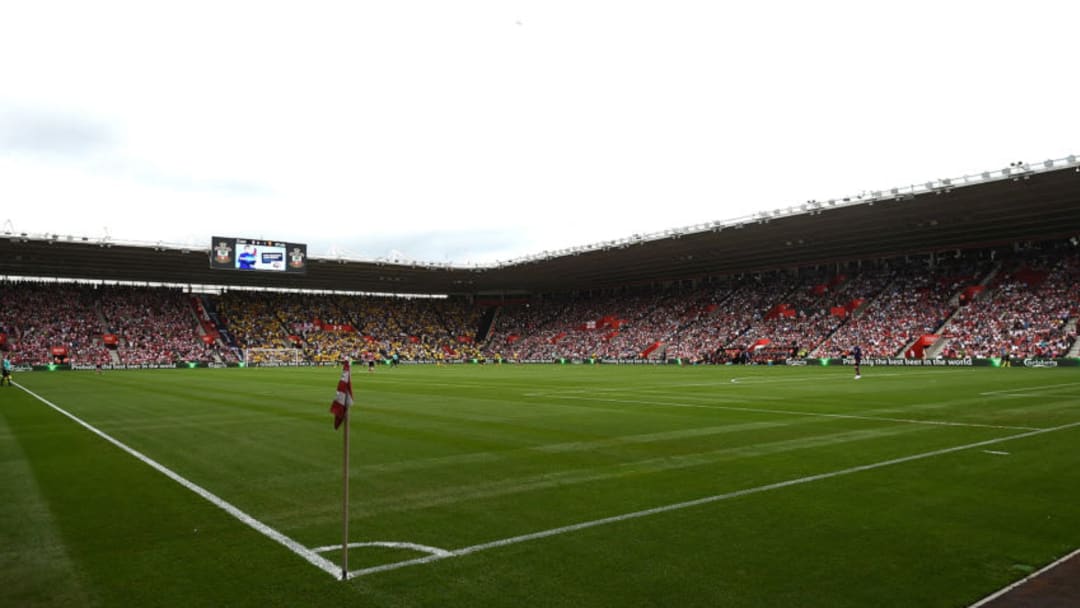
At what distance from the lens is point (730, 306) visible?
2670 inches

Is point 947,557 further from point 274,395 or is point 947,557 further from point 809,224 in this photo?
point 809,224

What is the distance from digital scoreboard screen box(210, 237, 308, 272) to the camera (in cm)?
5416

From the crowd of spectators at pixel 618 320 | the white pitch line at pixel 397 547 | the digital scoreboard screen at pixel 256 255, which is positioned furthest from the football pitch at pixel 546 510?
the digital scoreboard screen at pixel 256 255

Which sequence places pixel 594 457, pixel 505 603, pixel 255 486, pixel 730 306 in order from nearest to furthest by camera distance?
1. pixel 505 603
2. pixel 255 486
3. pixel 594 457
4. pixel 730 306

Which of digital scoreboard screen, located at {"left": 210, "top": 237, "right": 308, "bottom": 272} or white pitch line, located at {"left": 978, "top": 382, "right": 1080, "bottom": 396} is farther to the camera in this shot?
digital scoreboard screen, located at {"left": 210, "top": 237, "right": 308, "bottom": 272}

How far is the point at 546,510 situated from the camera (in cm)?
775

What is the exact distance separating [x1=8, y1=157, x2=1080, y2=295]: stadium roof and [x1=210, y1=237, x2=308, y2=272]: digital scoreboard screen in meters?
6.48

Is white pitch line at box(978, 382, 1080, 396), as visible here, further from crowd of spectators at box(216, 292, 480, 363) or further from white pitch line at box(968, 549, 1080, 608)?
crowd of spectators at box(216, 292, 480, 363)

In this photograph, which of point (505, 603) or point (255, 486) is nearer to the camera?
point (505, 603)

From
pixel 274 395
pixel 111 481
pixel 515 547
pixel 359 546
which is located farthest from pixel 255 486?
pixel 274 395

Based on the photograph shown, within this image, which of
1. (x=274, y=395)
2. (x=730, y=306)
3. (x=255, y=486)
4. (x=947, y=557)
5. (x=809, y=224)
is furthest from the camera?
(x=730, y=306)

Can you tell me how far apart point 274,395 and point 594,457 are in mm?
17924

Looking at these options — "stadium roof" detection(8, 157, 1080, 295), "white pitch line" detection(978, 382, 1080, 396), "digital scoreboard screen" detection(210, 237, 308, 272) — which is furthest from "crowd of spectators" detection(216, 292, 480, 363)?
"white pitch line" detection(978, 382, 1080, 396)

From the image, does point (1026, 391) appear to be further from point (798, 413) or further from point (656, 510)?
point (656, 510)
